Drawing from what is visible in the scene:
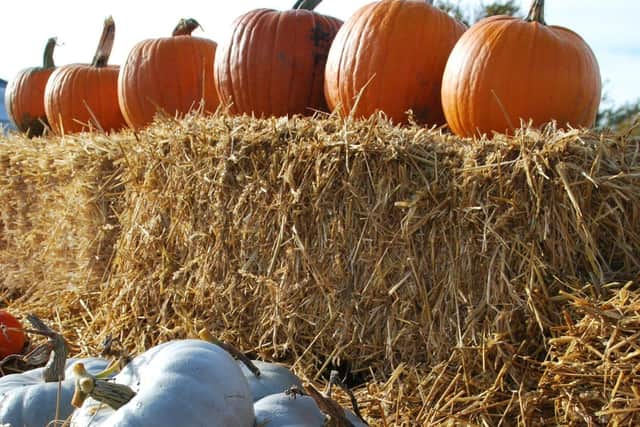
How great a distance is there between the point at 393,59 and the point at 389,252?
90 cm

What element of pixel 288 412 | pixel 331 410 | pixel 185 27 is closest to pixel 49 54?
pixel 185 27

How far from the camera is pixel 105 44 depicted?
15.8 feet

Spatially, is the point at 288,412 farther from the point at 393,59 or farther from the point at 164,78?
the point at 164,78

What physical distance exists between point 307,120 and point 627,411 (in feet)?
4.66

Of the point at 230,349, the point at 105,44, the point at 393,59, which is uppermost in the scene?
the point at 393,59

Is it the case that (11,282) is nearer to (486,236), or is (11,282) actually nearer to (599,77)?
(486,236)

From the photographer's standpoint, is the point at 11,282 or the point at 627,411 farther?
the point at 11,282

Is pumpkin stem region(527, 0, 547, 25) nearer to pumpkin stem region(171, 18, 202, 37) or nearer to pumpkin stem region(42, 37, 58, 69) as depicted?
pumpkin stem region(171, 18, 202, 37)

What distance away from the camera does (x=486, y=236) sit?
219 cm

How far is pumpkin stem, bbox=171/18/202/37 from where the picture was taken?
425cm

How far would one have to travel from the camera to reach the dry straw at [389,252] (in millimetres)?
2117

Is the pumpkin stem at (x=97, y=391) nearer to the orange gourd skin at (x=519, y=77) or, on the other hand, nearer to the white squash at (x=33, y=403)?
the white squash at (x=33, y=403)

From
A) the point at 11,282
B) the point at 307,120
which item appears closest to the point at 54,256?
the point at 11,282

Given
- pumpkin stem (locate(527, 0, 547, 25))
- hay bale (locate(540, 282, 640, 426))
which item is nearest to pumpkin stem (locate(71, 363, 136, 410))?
hay bale (locate(540, 282, 640, 426))
